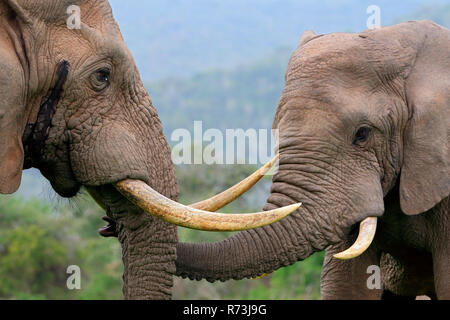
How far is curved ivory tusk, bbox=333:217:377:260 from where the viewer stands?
4691 millimetres

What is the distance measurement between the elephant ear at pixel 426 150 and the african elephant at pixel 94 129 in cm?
89

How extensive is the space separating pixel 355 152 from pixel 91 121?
1.41 m

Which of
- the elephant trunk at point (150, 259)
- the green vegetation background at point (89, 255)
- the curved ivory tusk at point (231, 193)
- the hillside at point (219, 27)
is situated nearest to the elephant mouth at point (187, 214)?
the elephant trunk at point (150, 259)

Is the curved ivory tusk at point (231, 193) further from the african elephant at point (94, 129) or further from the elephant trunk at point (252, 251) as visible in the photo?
the african elephant at point (94, 129)

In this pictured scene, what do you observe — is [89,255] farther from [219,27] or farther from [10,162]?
[219,27]

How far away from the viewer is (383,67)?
5078 millimetres

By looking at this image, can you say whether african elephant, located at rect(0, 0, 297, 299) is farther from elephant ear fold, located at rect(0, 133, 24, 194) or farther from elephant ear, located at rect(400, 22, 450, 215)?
elephant ear, located at rect(400, 22, 450, 215)

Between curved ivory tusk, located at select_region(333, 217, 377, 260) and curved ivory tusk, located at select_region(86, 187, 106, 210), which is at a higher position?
curved ivory tusk, located at select_region(86, 187, 106, 210)

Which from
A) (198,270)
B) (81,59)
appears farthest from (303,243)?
(81,59)

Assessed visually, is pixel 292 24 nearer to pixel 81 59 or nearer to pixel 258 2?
pixel 258 2

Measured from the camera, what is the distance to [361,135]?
5016 millimetres

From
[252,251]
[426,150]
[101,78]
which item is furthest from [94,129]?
[426,150]

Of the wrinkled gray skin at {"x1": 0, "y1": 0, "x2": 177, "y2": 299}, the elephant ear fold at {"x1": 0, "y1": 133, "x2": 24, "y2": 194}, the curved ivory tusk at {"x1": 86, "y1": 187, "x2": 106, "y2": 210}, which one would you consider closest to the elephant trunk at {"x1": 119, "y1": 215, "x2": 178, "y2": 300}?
the wrinkled gray skin at {"x1": 0, "y1": 0, "x2": 177, "y2": 299}

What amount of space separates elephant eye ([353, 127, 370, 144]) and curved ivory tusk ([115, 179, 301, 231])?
62 centimetres
